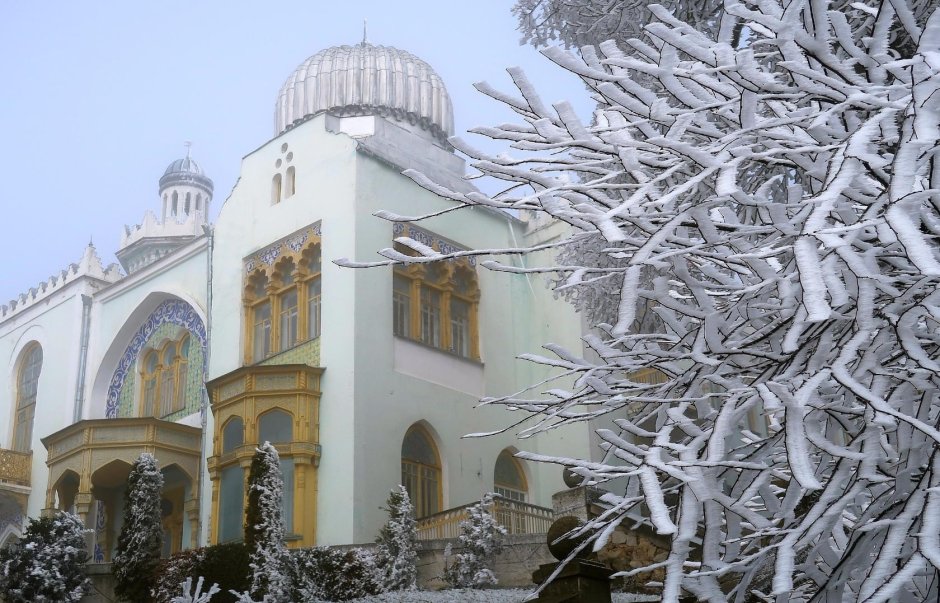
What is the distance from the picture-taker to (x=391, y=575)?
14266 millimetres

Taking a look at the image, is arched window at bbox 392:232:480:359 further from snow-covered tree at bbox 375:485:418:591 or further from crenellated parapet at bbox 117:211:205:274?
crenellated parapet at bbox 117:211:205:274

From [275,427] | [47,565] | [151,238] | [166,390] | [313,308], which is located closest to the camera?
[47,565]

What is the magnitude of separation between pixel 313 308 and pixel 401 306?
147cm

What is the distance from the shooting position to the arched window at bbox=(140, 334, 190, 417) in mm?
22047

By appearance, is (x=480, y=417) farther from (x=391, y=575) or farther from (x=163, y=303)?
(x=163, y=303)

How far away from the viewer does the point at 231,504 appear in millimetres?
18375

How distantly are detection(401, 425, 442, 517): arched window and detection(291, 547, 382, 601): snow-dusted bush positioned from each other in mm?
3579

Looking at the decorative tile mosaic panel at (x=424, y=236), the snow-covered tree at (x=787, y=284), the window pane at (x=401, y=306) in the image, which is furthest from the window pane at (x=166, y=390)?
the snow-covered tree at (x=787, y=284)

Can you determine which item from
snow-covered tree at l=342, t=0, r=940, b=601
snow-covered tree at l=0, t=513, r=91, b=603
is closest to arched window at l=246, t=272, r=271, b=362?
snow-covered tree at l=0, t=513, r=91, b=603

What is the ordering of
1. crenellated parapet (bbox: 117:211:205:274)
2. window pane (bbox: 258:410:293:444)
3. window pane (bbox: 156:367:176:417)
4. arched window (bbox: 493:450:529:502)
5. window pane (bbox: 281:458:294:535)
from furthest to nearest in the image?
crenellated parapet (bbox: 117:211:205:274) → window pane (bbox: 156:367:176:417) → arched window (bbox: 493:450:529:502) → window pane (bbox: 258:410:293:444) → window pane (bbox: 281:458:294:535)

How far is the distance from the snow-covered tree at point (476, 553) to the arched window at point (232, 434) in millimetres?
5460

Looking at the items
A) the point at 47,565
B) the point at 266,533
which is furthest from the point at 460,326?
the point at 47,565

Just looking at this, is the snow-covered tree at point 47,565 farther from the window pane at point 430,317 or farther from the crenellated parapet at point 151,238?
the crenellated parapet at point 151,238

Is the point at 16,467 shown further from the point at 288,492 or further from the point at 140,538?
Result: the point at 140,538
